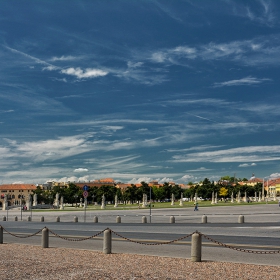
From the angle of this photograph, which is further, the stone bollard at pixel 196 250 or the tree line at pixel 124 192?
the tree line at pixel 124 192

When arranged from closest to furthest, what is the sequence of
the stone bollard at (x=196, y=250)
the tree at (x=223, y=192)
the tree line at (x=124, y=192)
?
1. the stone bollard at (x=196, y=250)
2. the tree line at (x=124, y=192)
3. the tree at (x=223, y=192)

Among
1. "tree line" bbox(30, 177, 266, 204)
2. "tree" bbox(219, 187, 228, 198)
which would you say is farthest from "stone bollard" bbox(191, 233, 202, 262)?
"tree" bbox(219, 187, 228, 198)

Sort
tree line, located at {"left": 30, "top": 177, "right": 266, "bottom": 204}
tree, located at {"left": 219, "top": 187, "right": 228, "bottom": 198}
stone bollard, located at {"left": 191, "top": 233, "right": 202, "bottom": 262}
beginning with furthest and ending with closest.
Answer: tree, located at {"left": 219, "top": 187, "right": 228, "bottom": 198} < tree line, located at {"left": 30, "top": 177, "right": 266, "bottom": 204} < stone bollard, located at {"left": 191, "top": 233, "right": 202, "bottom": 262}

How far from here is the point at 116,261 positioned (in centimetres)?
1450

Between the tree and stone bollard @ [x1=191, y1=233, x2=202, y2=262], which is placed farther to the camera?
the tree

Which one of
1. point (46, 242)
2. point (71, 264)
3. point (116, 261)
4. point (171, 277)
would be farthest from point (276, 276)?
point (46, 242)

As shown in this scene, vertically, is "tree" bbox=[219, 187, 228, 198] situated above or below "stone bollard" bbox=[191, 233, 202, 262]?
below

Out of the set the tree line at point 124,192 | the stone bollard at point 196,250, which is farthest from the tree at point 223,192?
the stone bollard at point 196,250

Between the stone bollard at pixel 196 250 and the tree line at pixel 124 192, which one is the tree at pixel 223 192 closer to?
the tree line at pixel 124 192

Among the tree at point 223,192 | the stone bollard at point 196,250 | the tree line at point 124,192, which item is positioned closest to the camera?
the stone bollard at point 196,250

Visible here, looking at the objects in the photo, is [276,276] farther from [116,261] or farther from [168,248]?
[168,248]

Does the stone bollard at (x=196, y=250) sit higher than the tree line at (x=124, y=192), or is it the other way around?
the stone bollard at (x=196, y=250)

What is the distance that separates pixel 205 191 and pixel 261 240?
157 m

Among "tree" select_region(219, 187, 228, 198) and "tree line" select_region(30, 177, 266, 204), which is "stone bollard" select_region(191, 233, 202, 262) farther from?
"tree" select_region(219, 187, 228, 198)
